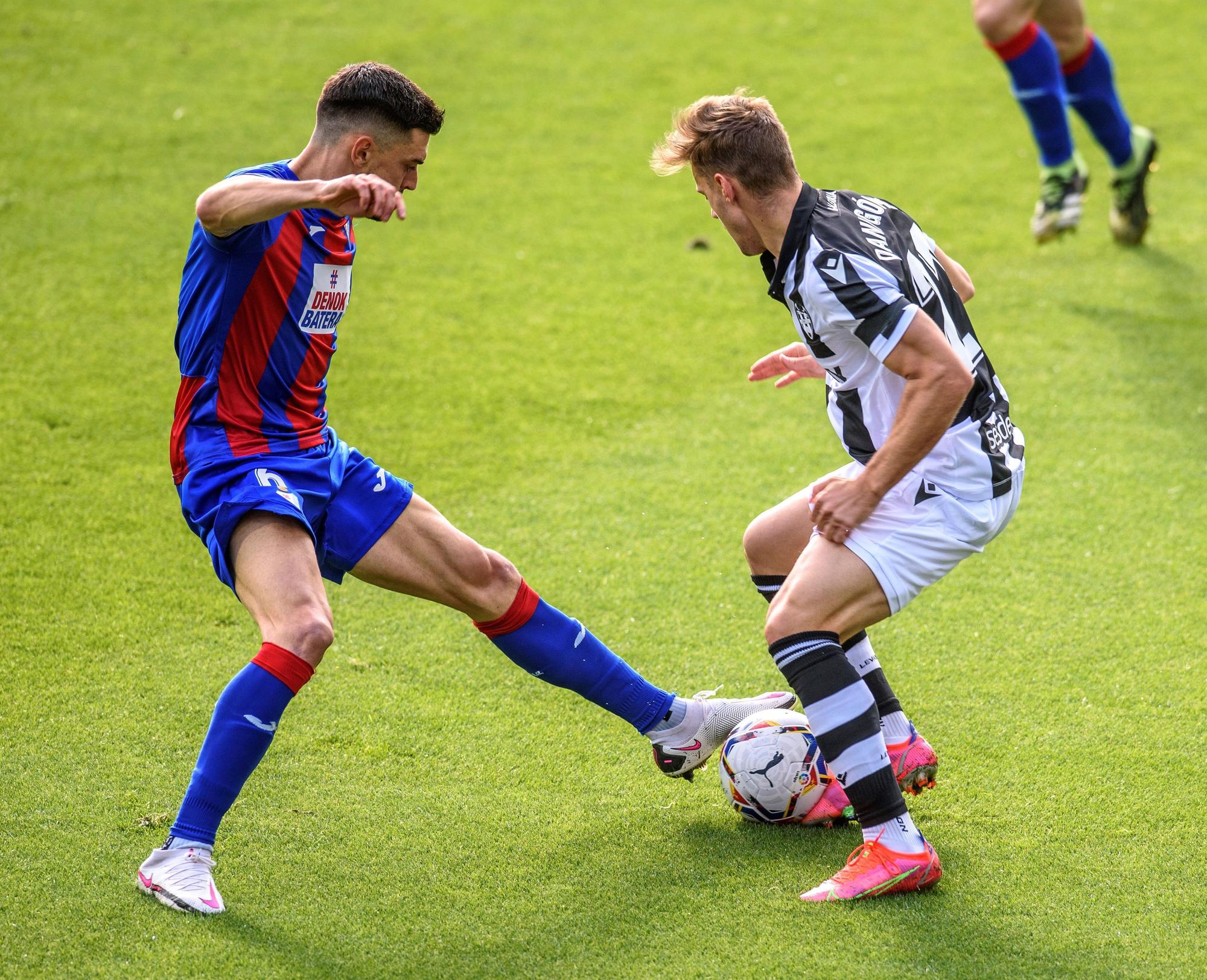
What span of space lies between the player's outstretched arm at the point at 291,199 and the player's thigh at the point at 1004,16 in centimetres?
502

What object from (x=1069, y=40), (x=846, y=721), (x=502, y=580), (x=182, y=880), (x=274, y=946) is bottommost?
(x=274, y=946)

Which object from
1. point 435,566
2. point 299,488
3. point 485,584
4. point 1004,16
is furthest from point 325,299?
point 1004,16

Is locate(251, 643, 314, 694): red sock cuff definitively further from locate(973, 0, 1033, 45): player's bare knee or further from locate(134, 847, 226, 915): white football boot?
Result: locate(973, 0, 1033, 45): player's bare knee

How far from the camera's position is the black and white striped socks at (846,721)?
308 centimetres

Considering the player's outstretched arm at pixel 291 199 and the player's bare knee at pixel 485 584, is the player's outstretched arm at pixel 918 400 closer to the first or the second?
the player's bare knee at pixel 485 584

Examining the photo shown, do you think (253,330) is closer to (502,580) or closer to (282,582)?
(282,582)

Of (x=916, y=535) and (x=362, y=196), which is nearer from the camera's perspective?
(x=362, y=196)

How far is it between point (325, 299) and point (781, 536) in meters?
1.39

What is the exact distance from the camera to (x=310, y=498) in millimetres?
3383

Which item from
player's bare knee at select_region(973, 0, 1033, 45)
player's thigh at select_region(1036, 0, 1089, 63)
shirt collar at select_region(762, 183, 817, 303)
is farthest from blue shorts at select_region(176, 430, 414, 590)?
player's thigh at select_region(1036, 0, 1089, 63)

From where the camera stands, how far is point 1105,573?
4.72 m

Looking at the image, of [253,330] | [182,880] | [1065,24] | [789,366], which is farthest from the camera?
[1065,24]

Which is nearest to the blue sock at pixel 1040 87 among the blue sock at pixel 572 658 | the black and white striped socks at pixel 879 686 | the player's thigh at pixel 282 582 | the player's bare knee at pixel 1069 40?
the player's bare knee at pixel 1069 40

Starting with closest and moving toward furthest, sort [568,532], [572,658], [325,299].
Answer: [325,299] → [572,658] → [568,532]
